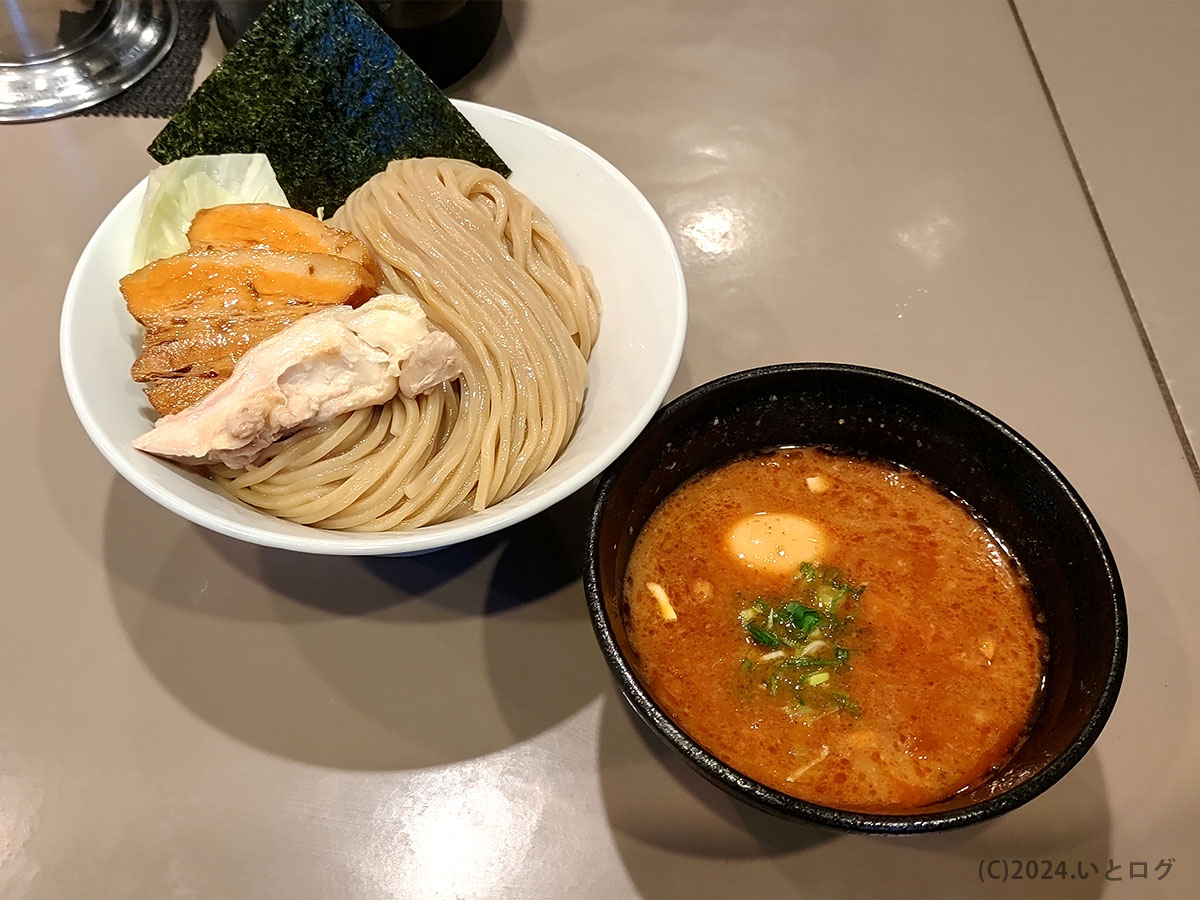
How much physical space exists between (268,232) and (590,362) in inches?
23.8

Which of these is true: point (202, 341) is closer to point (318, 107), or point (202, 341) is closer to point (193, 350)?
point (193, 350)

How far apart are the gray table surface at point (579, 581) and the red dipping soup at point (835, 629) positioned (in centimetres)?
26

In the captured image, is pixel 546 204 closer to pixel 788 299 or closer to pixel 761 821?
pixel 788 299

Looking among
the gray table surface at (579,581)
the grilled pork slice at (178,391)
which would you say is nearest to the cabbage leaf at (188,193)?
the grilled pork slice at (178,391)

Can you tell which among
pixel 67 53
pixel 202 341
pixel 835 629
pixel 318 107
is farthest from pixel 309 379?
pixel 67 53

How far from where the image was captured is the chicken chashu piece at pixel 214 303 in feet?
4.52

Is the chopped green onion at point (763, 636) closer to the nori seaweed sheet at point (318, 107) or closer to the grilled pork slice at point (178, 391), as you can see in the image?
the grilled pork slice at point (178, 391)

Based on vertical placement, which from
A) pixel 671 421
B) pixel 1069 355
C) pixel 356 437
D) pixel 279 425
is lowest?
pixel 1069 355

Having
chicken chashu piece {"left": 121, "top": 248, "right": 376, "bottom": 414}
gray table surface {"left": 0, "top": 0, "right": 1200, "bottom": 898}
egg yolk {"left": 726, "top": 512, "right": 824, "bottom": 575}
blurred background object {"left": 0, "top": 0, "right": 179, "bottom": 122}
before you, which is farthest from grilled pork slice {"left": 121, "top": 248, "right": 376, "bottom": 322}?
blurred background object {"left": 0, "top": 0, "right": 179, "bottom": 122}

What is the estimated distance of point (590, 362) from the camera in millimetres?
1618

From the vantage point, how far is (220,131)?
169 centimetres

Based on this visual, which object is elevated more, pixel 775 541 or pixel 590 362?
pixel 590 362

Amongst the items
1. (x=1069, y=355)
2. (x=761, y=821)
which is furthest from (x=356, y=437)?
(x=1069, y=355)

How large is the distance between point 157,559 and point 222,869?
560 millimetres
